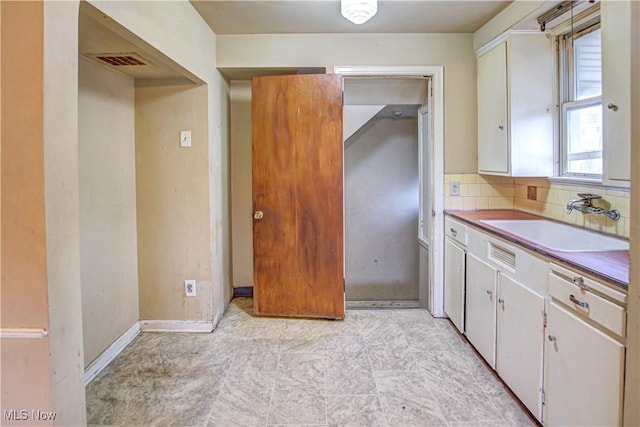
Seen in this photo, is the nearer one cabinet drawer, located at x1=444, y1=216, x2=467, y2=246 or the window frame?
the window frame

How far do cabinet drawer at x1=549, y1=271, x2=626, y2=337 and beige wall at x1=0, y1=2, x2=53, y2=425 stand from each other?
1.80 meters

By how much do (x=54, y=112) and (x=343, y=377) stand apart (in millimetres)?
1948

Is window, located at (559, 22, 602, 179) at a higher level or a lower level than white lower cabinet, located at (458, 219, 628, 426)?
higher

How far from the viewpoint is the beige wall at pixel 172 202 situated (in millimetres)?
2977

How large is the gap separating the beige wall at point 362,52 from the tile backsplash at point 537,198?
2.18 ft

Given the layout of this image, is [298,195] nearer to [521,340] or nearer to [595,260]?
[521,340]

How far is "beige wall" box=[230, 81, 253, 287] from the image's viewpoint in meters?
3.79

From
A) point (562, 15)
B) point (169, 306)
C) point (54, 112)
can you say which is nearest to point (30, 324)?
point (54, 112)

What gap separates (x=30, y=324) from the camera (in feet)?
3.97

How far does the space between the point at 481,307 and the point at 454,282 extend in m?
0.55

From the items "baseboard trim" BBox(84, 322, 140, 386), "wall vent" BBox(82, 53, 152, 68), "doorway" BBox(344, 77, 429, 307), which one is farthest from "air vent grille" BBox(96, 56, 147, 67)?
"doorway" BBox(344, 77, 429, 307)

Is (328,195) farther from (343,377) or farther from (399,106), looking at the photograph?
(399,106)

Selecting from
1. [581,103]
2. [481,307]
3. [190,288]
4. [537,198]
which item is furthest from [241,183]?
[581,103]

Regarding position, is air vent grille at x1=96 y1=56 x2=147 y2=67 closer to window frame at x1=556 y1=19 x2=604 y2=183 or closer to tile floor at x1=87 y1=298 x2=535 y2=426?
tile floor at x1=87 y1=298 x2=535 y2=426
